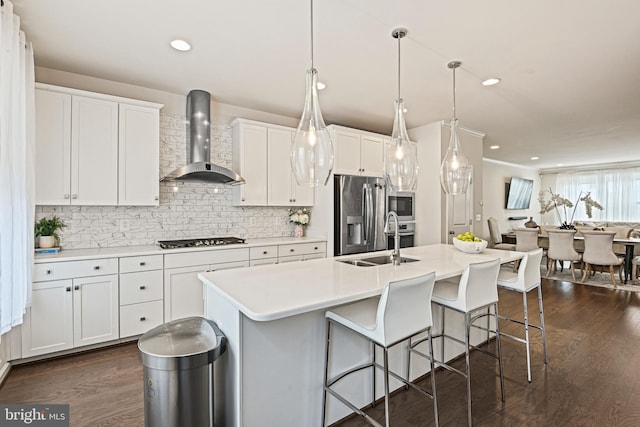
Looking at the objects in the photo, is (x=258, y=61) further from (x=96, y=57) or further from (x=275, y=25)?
(x=96, y=57)

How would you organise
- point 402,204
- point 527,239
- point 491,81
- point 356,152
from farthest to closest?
1. point 527,239
2. point 402,204
3. point 356,152
4. point 491,81

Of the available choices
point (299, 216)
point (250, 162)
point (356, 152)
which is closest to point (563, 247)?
point (356, 152)

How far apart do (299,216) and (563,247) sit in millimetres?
4873

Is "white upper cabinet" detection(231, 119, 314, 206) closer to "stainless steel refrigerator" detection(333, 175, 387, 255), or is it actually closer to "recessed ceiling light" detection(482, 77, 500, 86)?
"stainless steel refrigerator" detection(333, 175, 387, 255)

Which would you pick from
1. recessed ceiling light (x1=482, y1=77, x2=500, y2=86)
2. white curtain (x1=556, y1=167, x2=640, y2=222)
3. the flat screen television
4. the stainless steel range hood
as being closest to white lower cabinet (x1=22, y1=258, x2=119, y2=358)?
the stainless steel range hood

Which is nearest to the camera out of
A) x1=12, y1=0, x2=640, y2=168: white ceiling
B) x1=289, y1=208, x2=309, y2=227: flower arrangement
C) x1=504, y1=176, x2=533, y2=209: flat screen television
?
x1=12, y1=0, x2=640, y2=168: white ceiling

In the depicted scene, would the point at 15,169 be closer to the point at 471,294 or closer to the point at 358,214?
the point at 471,294

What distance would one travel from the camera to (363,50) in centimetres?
255

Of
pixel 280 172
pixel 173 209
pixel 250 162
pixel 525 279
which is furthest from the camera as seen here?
pixel 280 172

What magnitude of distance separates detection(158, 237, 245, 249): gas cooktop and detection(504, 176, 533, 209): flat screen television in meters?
8.08

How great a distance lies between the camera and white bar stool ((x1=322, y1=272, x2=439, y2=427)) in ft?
5.05

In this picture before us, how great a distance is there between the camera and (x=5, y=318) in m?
1.97

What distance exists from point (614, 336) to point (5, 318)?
5.10m

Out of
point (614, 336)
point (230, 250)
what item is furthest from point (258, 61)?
point (614, 336)
